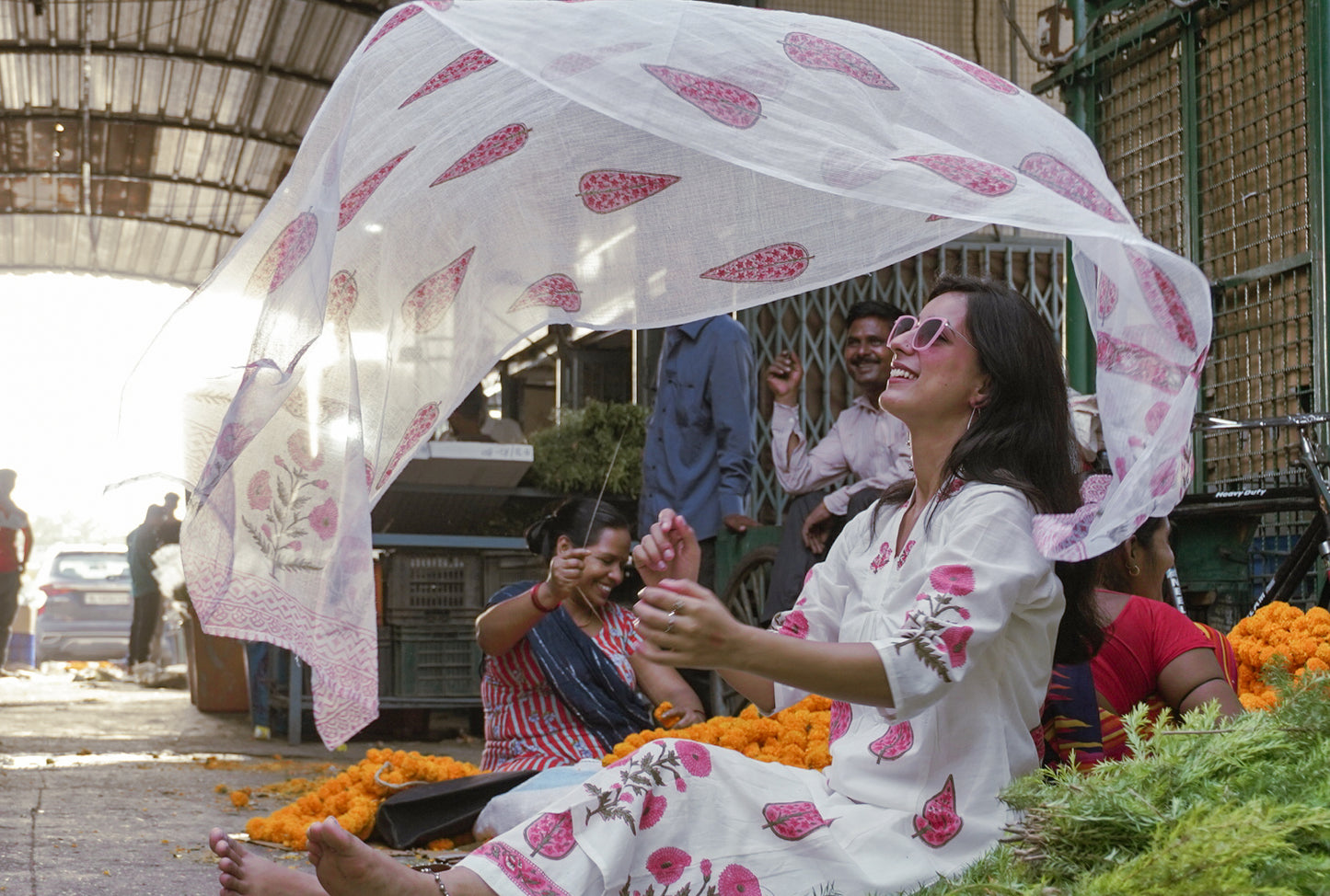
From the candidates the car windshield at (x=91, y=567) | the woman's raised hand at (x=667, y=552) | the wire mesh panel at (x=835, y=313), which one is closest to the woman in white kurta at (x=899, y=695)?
the woman's raised hand at (x=667, y=552)

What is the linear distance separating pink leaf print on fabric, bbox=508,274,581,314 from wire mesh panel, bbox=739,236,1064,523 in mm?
4904

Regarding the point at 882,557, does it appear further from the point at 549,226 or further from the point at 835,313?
the point at 835,313

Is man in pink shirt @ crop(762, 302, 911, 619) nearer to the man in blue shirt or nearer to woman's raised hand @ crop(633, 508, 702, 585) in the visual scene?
the man in blue shirt

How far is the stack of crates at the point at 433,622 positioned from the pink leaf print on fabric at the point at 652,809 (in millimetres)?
4956

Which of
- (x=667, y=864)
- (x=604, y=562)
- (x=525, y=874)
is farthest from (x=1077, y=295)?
(x=525, y=874)

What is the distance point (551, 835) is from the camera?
1.90m

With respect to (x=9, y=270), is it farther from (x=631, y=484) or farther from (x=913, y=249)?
(x=913, y=249)

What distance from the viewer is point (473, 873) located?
1869 mm

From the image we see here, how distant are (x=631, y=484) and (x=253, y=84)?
32.6 ft

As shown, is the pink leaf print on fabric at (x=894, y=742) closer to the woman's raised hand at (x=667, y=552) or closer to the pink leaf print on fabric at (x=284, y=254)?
the woman's raised hand at (x=667, y=552)

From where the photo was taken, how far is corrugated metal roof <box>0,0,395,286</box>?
13.4 meters

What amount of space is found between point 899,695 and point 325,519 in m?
1.00

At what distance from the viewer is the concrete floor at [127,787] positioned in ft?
11.3

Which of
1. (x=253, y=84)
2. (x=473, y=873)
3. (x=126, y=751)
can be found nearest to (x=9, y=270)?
(x=253, y=84)
